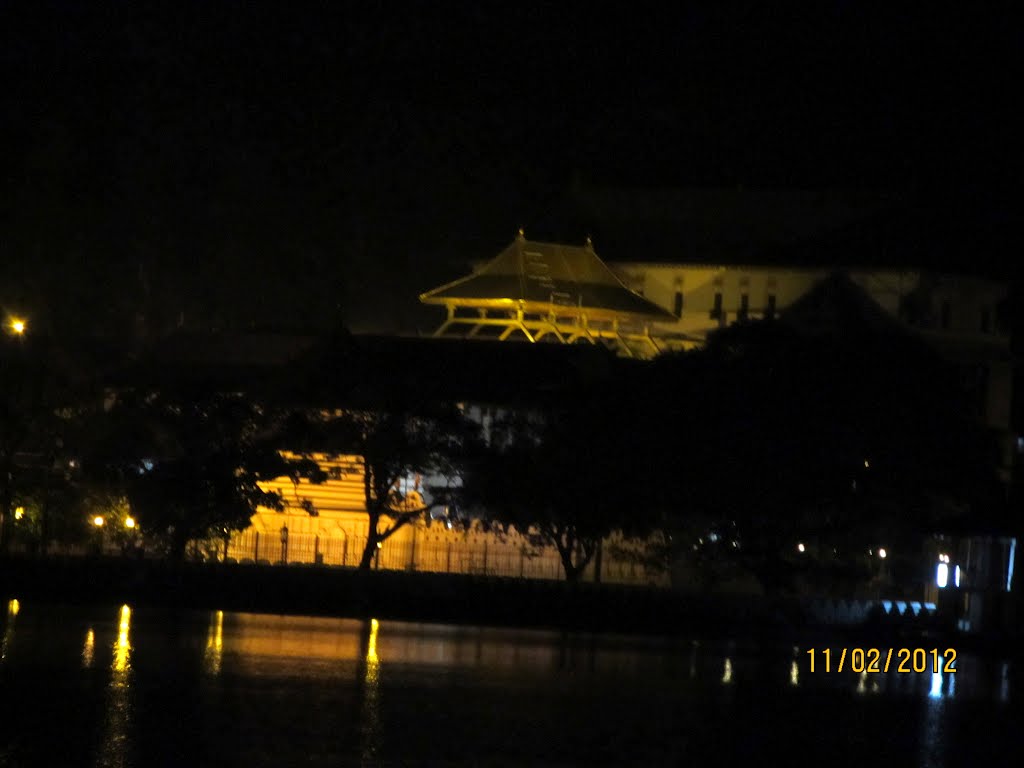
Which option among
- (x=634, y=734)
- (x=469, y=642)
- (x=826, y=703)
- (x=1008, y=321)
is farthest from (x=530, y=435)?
(x=1008, y=321)

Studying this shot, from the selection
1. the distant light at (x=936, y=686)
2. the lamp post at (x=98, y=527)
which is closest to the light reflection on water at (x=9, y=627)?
the lamp post at (x=98, y=527)

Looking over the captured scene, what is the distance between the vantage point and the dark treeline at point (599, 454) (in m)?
25.8

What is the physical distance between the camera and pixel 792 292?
40.9m

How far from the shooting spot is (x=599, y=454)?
26.0m

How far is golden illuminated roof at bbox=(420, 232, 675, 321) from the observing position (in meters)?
37.2

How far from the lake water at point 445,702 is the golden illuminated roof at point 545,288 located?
15497 mm

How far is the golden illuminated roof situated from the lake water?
15497 millimetres

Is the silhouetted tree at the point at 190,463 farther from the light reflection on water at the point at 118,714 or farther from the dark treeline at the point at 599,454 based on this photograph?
the light reflection on water at the point at 118,714

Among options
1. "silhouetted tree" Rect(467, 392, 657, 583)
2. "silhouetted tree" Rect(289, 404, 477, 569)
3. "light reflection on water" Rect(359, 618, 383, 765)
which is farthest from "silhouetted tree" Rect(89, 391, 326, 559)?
"light reflection on water" Rect(359, 618, 383, 765)

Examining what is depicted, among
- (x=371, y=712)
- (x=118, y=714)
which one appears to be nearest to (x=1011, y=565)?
(x=371, y=712)

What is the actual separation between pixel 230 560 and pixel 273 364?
840 cm

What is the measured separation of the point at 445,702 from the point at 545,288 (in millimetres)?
22214

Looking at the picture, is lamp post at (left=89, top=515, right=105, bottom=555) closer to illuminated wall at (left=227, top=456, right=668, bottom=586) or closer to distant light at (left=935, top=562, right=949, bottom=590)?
illuminated wall at (left=227, top=456, right=668, bottom=586)

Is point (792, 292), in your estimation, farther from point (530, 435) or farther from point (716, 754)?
point (716, 754)
